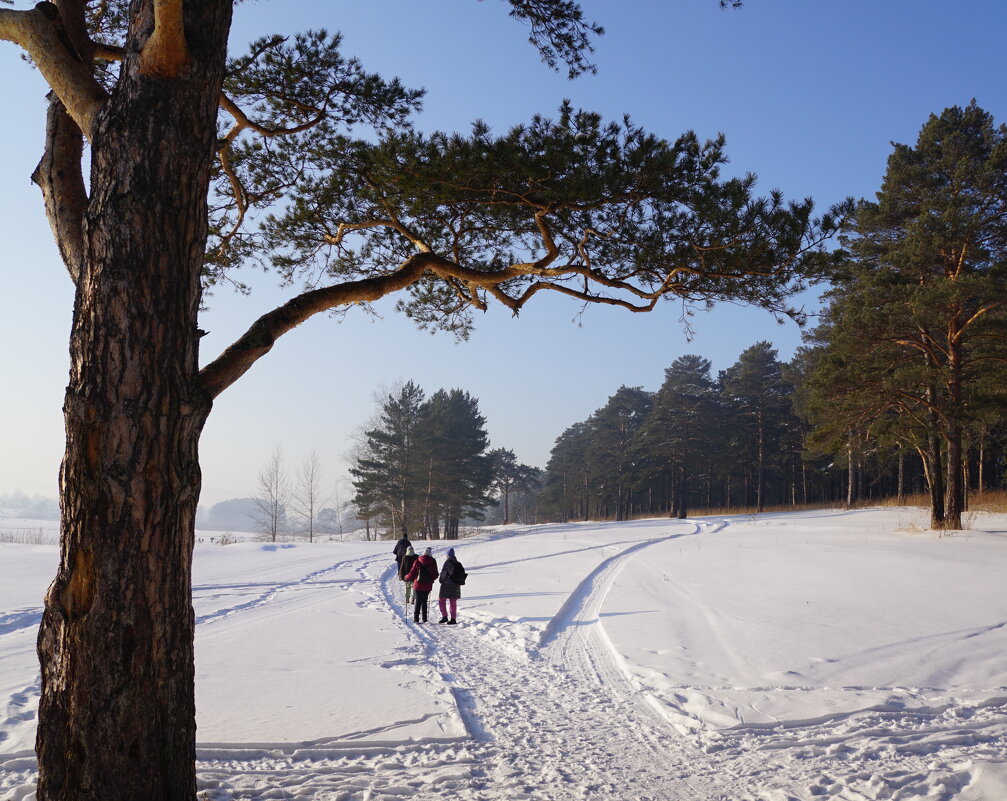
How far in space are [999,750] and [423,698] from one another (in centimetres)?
475

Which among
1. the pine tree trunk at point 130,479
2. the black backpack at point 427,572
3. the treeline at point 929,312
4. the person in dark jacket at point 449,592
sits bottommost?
the person in dark jacket at point 449,592

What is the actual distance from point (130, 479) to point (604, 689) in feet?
17.3

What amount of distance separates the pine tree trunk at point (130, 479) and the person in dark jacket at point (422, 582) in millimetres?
7146

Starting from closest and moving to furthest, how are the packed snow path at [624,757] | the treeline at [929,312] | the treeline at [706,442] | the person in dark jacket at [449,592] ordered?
the packed snow path at [624,757] < the person in dark jacket at [449,592] < the treeline at [929,312] < the treeline at [706,442]

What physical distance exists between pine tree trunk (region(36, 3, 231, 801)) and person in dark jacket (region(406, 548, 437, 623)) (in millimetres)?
7146

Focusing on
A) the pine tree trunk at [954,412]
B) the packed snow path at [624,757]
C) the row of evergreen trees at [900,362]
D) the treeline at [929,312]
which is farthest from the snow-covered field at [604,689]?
the treeline at [929,312]

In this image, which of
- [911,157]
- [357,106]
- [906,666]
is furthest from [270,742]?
[911,157]

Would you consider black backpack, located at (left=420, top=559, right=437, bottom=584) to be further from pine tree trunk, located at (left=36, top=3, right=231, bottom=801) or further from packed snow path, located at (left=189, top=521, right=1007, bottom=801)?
pine tree trunk, located at (left=36, top=3, right=231, bottom=801)

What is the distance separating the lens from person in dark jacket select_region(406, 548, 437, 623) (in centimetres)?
1032

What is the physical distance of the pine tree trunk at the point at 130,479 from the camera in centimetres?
297

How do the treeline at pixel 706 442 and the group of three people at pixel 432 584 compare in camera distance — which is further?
the treeline at pixel 706 442

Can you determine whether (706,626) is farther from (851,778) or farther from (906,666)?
(851,778)

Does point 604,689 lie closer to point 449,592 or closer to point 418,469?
point 449,592

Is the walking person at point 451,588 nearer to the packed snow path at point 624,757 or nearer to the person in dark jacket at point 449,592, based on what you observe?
the person in dark jacket at point 449,592
